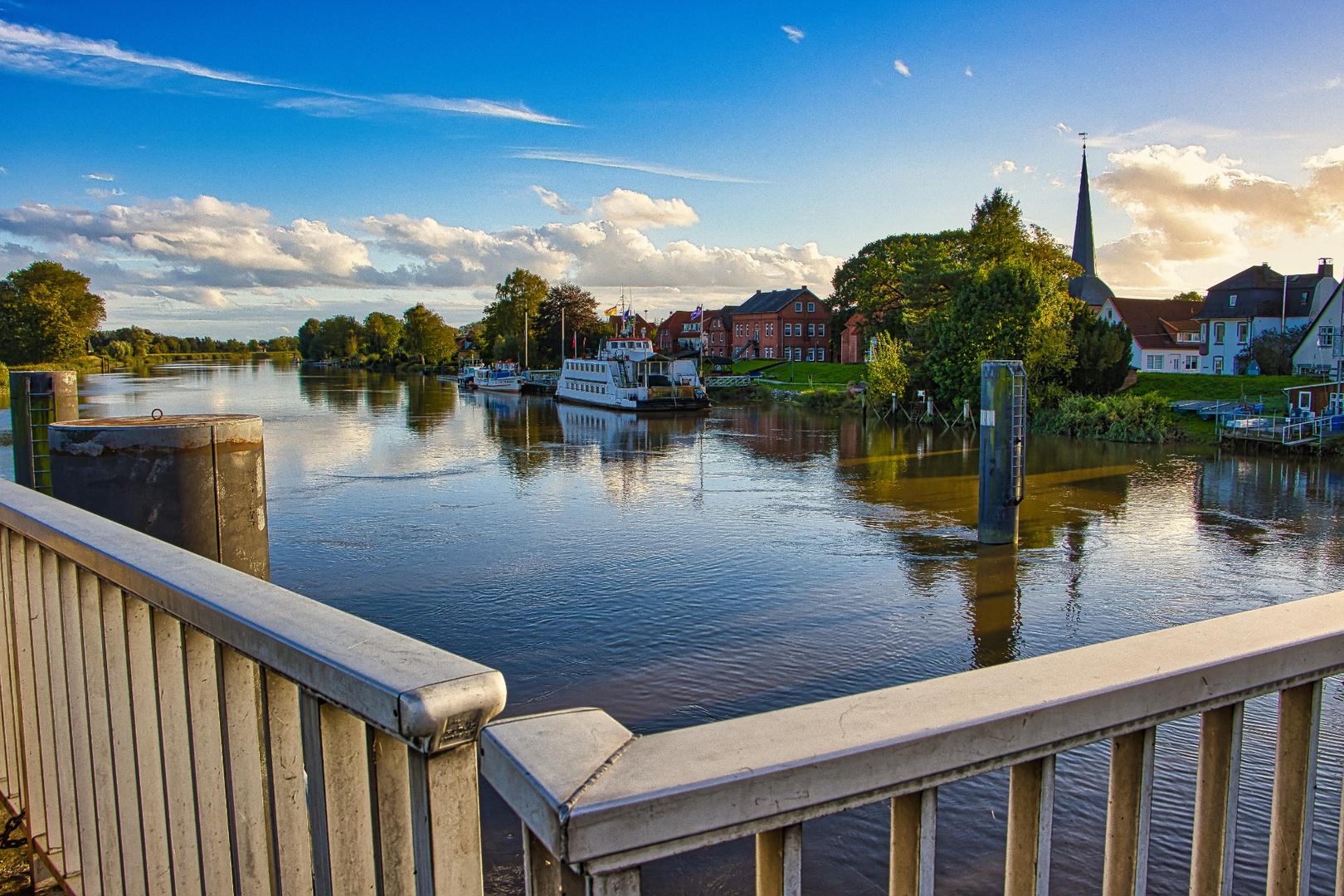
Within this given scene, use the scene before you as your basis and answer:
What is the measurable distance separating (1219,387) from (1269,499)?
20.5 meters

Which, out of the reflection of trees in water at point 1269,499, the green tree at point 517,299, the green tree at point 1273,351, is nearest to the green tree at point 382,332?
the green tree at point 517,299

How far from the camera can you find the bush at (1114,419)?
27.2m

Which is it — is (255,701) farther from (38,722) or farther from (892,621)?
(892,621)

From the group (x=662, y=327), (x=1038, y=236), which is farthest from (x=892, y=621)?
(x=662, y=327)

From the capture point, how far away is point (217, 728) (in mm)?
1673

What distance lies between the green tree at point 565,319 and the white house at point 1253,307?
4427 centimetres

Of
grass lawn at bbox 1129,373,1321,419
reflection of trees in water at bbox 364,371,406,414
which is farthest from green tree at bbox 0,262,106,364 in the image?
grass lawn at bbox 1129,373,1321,419

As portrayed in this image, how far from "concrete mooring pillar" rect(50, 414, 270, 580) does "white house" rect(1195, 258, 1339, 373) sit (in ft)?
165

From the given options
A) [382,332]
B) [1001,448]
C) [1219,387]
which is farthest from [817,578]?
[382,332]

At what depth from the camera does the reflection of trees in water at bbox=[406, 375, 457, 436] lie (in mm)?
35781

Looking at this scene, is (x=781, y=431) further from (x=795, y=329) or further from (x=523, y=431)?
(x=795, y=329)

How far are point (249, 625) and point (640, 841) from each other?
0.77 meters

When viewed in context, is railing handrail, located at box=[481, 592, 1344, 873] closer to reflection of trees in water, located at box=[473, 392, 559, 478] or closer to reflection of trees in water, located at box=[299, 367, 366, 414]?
reflection of trees in water, located at box=[473, 392, 559, 478]

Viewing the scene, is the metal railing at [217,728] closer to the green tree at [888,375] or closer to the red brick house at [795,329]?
the green tree at [888,375]
